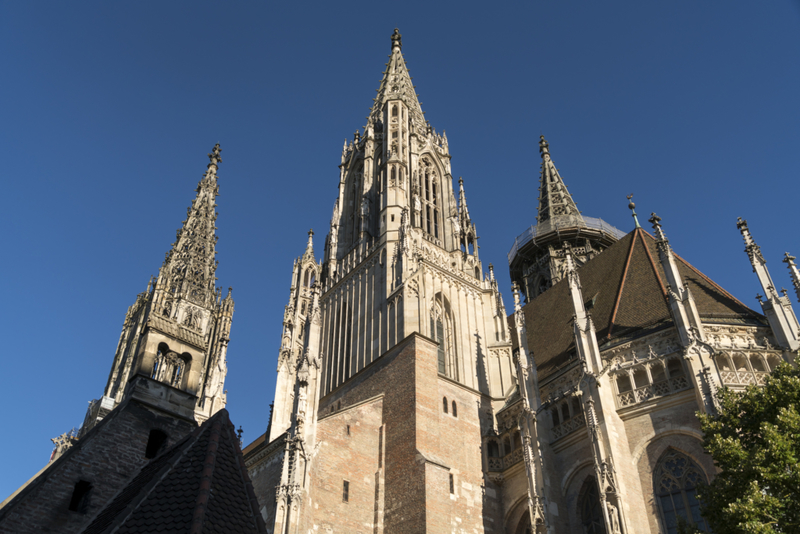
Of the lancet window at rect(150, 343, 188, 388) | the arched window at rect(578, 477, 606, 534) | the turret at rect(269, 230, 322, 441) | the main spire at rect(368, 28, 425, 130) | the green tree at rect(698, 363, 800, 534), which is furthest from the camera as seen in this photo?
the main spire at rect(368, 28, 425, 130)

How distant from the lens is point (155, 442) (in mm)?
14914

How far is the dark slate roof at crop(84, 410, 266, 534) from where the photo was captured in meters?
6.82

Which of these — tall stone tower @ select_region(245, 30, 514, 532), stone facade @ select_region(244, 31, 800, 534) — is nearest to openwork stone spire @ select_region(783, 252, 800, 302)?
stone facade @ select_region(244, 31, 800, 534)

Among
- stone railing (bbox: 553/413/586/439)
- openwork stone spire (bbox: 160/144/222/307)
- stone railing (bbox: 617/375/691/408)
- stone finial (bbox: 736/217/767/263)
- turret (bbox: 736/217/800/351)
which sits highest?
openwork stone spire (bbox: 160/144/222/307)

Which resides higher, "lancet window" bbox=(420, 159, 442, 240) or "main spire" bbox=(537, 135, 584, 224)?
"main spire" bbox=(537, 135, 584, 224)

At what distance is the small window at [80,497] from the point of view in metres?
12.3

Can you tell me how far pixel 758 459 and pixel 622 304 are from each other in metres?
10.5

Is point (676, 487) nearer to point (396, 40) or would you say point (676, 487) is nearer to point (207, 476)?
point (207, 476)

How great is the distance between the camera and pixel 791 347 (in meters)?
16.6

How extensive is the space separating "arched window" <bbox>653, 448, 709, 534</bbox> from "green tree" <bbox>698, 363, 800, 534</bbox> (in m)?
3.25

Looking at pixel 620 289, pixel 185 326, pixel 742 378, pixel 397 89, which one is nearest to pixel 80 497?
pixel 185 326

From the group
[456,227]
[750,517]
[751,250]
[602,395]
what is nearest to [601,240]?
[456,227]

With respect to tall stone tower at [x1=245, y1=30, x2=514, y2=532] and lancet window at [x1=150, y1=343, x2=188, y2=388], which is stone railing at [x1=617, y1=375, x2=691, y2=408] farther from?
lancet window at [x1=150, y1=343, x2=188, y2=388]

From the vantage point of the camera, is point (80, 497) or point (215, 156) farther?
point (215, 156)
